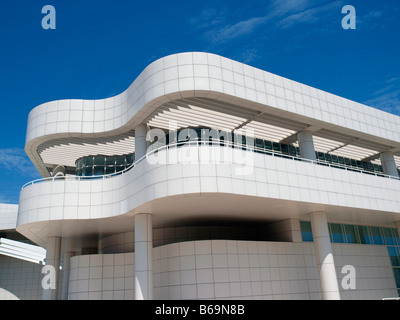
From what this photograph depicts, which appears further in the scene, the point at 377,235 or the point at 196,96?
the point at 377,235

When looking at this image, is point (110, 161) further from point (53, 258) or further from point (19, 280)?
point (19, 280)

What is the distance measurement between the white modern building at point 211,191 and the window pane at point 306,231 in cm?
8

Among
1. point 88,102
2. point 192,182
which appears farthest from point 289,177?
point 88,102

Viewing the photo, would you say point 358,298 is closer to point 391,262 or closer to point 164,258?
point 391,262

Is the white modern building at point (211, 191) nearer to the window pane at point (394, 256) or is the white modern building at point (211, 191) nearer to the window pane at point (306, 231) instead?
the window pane at point (306, 231)

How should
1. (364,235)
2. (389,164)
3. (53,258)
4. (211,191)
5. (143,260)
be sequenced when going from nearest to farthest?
(211,191) < (143,260) < (53,258) < (364,235) < (389,164)

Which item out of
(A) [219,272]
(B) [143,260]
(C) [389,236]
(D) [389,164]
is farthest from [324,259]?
(D) [389,164]

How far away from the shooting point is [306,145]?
966 inches

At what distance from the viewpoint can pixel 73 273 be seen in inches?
960

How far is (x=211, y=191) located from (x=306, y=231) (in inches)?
450

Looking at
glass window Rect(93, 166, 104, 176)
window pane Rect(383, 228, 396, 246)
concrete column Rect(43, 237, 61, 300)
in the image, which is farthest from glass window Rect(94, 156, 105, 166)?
window pane Rect(383, 228, 396, 246)

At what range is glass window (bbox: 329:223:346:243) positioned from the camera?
27.1 meters

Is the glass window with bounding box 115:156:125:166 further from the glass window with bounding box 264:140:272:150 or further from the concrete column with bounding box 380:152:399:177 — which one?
the concrete column with bounding box 380:152:399:177

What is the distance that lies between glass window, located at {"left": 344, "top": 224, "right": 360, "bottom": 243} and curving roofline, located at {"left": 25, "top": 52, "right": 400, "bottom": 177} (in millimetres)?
7231
